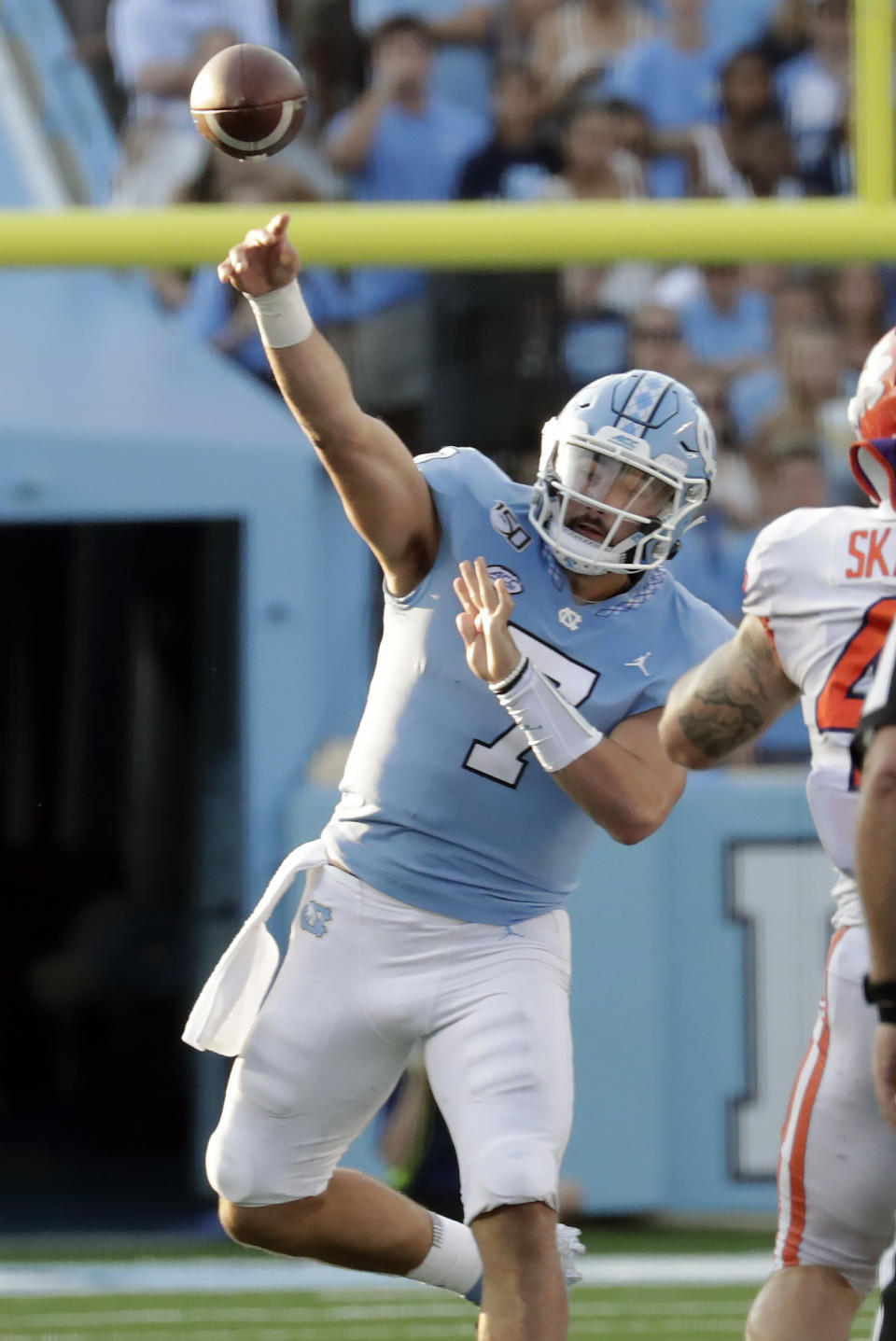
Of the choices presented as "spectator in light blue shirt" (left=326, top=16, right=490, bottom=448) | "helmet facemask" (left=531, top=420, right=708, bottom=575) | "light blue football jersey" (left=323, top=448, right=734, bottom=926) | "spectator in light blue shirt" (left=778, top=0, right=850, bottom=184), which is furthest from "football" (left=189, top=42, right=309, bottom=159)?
"spectator in light blue shirt" (left=778, top=0, right=850, bottom=184)

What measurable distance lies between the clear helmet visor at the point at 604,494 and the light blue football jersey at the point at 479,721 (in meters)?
0.11

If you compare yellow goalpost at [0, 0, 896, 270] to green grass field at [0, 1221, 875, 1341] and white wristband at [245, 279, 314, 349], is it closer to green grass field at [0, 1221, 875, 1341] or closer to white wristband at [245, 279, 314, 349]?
white wristband at [245, 279, 314, 349]

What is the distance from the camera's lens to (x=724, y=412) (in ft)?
20.2

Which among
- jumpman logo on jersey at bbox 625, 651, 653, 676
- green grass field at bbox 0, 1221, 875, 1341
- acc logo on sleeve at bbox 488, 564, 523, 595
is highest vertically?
acc logo on sleeve at bbox 488, 564, 523, 595

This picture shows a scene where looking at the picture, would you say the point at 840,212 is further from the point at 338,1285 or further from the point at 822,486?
the point at 338,1285

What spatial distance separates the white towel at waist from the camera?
3.26 m

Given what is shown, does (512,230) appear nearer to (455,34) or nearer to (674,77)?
(455,34)

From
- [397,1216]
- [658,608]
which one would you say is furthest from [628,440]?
[397,1216]

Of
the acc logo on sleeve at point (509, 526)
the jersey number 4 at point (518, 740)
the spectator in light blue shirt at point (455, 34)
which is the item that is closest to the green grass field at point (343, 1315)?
the jersey number 4 at point (518, 740)

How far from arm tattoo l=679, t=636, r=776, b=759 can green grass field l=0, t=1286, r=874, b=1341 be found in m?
1.99

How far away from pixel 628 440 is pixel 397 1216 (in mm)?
1344

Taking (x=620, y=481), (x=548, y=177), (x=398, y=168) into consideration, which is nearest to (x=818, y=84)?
(x=548, y=177)

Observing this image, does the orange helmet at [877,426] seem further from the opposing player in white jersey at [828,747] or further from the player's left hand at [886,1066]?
the player's left hand at [886,1066]

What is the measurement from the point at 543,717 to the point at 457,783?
0.31 metres
